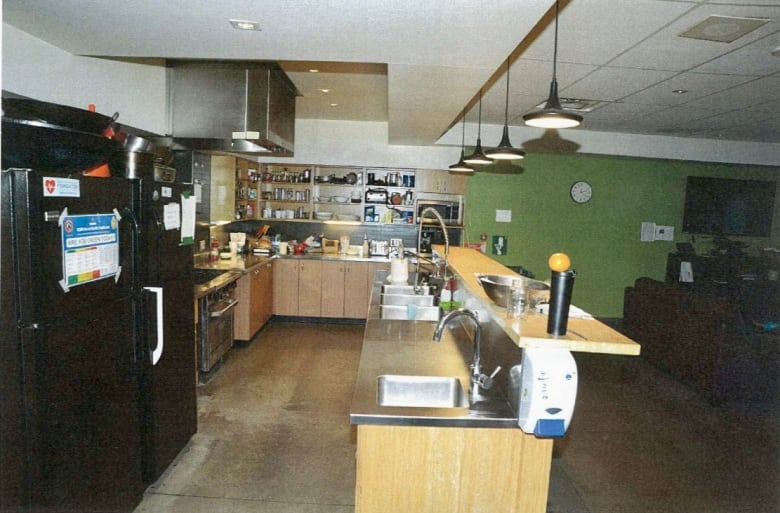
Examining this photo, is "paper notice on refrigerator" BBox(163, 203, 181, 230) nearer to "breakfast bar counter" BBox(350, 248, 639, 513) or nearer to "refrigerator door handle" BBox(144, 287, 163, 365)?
"refrigerator door handle" BBox(144, 287, 163, 365)

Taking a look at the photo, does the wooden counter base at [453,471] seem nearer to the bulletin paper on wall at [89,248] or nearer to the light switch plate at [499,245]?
the bulletin paper on wall at [89,248]

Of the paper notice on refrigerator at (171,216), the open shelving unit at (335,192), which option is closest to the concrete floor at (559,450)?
the paper notice on refrigerator at (171,216)

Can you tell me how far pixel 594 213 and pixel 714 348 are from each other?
332cm

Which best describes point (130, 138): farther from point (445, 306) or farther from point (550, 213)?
point (550, 213)

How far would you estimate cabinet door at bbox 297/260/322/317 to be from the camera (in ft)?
21.6

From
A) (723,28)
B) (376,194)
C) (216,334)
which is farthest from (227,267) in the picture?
(723,28)

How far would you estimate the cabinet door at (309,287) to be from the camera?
6.59m

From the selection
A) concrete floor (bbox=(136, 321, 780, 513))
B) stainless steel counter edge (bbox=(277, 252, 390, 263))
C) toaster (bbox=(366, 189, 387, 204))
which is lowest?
concrete floor (bbox=(136, 321, 780, 513))

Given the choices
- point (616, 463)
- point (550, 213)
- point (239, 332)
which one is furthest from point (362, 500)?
point (550, 213)

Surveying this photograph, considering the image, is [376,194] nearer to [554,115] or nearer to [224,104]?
[224,104]

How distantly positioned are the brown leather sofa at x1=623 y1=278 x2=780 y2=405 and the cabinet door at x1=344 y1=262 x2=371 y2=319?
338cm

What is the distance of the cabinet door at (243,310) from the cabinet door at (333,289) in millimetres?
1334

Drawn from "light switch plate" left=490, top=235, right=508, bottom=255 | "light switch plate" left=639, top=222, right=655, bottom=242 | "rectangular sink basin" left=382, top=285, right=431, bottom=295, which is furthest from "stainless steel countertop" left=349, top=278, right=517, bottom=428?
"light switch plate" left=639, top=222, right=655, bottom=242

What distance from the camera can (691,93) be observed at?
4.38m
